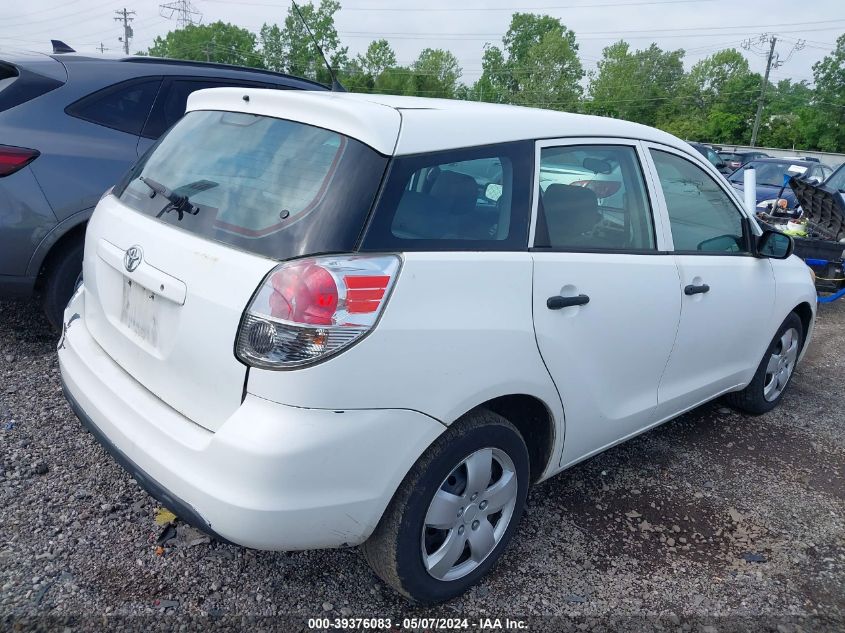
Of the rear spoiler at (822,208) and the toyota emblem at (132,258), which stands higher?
the toyota emblem at (132,258)

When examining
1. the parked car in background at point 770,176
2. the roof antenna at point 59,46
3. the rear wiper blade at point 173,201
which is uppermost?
the roof antenna at point 59,46

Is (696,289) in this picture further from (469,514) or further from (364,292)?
(364,292)

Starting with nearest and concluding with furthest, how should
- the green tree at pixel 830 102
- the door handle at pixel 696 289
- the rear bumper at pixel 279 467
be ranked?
the rear bumper at pixel 279 467 → the door handle at pixel 696 289 → the green tree at pixel 830 102

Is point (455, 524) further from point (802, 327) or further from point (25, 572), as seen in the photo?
point (802, 327)

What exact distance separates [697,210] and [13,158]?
3.63m

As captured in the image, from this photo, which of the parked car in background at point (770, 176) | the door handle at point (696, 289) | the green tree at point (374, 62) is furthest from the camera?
the green tree at point (374, 62)

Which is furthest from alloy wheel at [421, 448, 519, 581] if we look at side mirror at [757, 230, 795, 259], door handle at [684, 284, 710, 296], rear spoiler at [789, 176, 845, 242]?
rear spoiler at [789, 176, 845, 242]

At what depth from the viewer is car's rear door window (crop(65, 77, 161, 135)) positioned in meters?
4.02

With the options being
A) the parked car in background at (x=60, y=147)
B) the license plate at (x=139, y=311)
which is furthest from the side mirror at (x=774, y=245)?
the parked car in background at (x=60, y=147)

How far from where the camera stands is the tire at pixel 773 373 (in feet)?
13.7

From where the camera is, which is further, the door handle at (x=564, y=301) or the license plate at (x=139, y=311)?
the door handle at (x=564, y=301)

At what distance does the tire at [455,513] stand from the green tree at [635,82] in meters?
80.6

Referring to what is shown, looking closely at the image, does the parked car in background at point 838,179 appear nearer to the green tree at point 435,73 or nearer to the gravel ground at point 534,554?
the gravel ground at point 534,554

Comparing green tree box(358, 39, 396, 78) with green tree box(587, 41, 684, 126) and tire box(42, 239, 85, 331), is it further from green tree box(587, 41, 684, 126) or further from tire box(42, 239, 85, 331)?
tire box(42, 239, 85, 331)
